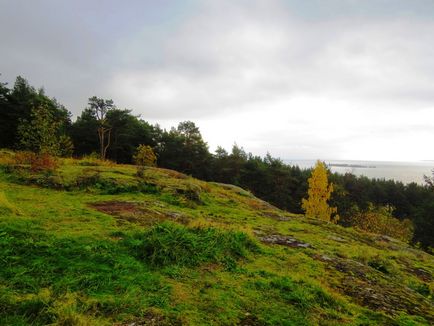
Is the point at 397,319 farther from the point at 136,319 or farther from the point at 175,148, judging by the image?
the point at 175,148

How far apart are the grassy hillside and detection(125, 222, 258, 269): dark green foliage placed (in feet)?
0.08

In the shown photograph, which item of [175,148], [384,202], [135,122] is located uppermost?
[135,122]

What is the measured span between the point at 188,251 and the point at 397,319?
12.7 feet

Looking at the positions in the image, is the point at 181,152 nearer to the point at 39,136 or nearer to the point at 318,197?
the point at 318,197

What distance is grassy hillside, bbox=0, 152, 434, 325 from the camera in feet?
12.5

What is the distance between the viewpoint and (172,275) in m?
4.99

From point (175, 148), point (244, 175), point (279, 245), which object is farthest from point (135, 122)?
point (279, 245)

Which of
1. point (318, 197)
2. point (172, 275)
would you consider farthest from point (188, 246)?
point (318, 197)

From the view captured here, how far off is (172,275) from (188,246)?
1.07 metres

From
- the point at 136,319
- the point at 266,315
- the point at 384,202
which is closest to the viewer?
the point at 136,319

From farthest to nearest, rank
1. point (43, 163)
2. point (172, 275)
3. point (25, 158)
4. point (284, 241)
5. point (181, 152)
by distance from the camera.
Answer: point (181, 152), point (25, 158), point (43, 163), point (284, 241), point (172, 275)

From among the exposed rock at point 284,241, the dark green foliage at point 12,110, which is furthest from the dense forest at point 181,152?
the exposed rock at point 284,241

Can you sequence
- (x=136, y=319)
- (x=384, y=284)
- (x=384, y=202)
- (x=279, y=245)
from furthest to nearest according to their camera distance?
(x=384, y=202)
(x=279, y=245)
(x=384, y=284)
(x=136, y=319)

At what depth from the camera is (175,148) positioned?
50062mm
